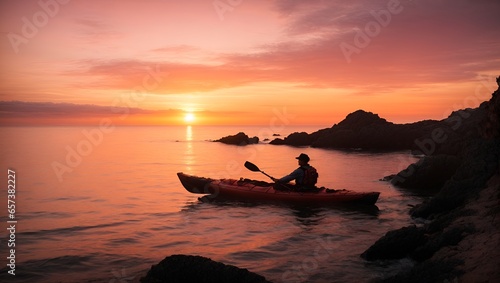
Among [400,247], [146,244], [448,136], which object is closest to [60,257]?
[146,244]

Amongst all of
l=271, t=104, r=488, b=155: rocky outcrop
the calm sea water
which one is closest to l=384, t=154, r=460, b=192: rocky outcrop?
the calm sea water

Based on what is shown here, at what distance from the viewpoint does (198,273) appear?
6086 mm

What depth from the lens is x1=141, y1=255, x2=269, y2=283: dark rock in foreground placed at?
606cm

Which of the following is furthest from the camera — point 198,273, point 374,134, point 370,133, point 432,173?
point 370,133

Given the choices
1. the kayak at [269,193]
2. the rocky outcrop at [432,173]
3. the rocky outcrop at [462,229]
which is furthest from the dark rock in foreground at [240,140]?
the rocky outcrop at [462,229]

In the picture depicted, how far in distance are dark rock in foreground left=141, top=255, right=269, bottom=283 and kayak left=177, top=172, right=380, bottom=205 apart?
8780 mm

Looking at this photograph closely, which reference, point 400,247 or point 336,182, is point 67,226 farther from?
point 336,182

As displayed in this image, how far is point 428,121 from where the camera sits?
57.4 meters

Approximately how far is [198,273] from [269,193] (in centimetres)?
956

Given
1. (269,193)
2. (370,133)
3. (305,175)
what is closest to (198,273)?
(305,175)

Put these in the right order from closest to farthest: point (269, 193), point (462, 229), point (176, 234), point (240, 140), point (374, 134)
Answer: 1. point (462, 229)
2. point (176, 234)
3. point (269, 193)
4. point (374, 134)
5. point (240, 140)

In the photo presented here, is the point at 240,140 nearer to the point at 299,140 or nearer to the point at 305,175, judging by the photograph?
the point at 299,140

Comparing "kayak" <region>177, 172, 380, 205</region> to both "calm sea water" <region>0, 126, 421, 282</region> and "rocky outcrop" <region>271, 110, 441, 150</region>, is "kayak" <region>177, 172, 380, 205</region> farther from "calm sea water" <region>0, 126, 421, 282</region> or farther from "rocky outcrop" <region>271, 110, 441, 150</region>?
"rocky outcrop" <region>271, 110, 441, 150</region>

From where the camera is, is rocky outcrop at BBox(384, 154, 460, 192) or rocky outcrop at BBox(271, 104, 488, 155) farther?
rocky outcrop at BBox(271, 104, 488, 155)
